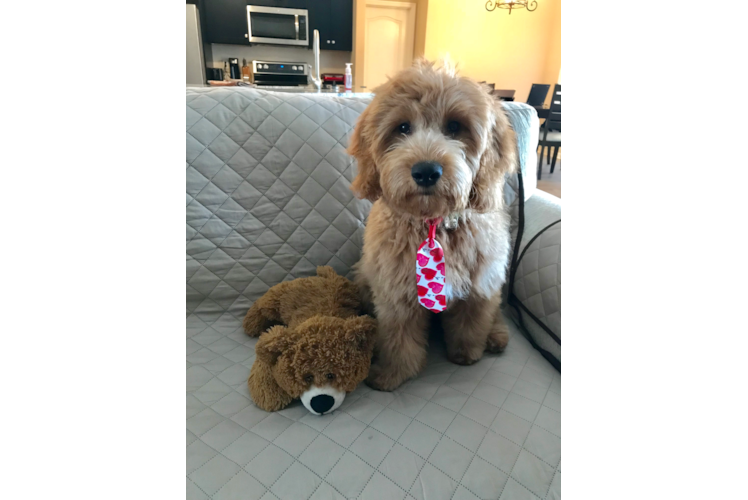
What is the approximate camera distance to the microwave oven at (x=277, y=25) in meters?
5.88

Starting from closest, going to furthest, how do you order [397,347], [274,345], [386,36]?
[274,345]
[397,347]
[386,36]

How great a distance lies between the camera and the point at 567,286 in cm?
44

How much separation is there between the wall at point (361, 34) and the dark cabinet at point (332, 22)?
0.39ft

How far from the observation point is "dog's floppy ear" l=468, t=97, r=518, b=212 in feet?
3.57

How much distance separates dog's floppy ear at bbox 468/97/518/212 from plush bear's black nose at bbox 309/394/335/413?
26.3 inches

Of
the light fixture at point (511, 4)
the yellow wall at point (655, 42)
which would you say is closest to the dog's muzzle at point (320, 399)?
the yellow wall at point (655, 42)

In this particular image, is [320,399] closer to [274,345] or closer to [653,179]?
[274,345]

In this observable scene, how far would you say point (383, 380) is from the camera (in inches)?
44.6

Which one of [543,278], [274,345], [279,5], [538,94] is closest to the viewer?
[274,345]

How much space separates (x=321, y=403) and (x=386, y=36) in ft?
24.5

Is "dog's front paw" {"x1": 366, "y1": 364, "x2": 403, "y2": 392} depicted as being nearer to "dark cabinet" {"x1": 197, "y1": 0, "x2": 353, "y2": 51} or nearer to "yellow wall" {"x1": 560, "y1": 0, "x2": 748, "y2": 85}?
"yellow wall" {"x1": 560, "y1": 0, "x2": 748, "y2": 85}

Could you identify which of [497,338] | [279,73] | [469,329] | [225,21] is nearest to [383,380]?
[469,329]

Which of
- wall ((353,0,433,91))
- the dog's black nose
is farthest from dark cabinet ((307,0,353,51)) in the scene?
the dog's black nose
